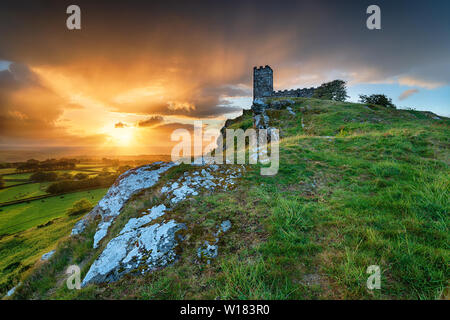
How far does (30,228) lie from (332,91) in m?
85.7

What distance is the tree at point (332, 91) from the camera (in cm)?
4547

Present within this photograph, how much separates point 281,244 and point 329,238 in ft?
3.23

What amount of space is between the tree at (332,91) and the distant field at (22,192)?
337 feet

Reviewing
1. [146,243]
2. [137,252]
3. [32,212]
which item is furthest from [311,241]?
[32,212]

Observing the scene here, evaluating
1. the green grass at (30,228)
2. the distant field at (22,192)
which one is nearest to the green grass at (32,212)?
the green grass at (30,228)

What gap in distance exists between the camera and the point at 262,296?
2160 millimetres

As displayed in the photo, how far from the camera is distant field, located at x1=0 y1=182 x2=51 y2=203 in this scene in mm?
53784

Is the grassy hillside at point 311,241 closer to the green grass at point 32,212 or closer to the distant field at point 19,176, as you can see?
the green grass at point 32,212

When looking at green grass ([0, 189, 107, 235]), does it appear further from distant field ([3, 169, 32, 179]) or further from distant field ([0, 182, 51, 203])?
distant field ([3, 169, 32, 179])

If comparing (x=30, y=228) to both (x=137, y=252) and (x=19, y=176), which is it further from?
(x=137, y=252)

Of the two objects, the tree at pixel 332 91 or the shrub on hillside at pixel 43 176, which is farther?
the shrub on hillside at pixel 43 176

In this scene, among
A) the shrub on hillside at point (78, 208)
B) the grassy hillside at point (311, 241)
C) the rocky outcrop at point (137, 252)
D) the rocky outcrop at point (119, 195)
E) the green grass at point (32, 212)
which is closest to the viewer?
the grassy hillside at point (311, 241)

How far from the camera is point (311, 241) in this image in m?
3.11
